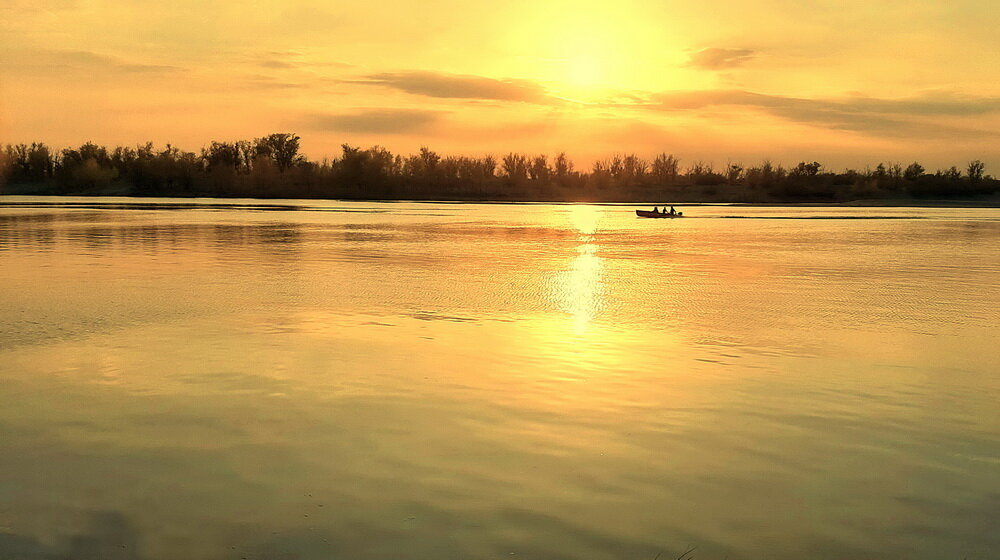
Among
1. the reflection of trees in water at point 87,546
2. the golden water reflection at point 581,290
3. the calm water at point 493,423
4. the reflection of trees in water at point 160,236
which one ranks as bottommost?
the reflection of trees in water at point 87,546

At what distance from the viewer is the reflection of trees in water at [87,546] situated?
600cm

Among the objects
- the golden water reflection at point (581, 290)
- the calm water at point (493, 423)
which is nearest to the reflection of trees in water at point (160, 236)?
the golden water reflection at point (581, 290)

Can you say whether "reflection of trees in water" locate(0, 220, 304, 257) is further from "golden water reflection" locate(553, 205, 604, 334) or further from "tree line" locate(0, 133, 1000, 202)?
"tree line" locate(0, 133, 1000, 202)

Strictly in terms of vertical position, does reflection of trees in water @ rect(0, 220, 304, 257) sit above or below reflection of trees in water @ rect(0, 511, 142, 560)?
above

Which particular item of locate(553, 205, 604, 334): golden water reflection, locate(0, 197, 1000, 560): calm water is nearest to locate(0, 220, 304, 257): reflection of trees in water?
locate(553, 205, 604, 334): golden water reflection

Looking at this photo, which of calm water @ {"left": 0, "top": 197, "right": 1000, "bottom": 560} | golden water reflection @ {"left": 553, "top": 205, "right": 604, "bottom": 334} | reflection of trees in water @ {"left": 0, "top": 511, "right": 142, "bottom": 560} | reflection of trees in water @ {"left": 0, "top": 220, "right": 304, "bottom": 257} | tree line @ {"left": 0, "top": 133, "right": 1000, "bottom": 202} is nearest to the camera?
reflection of trees in water @ {"left": 0, "top": 511, "right": 142, "bottom": 560}

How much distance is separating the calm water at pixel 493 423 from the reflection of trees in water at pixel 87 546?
0.09 ft

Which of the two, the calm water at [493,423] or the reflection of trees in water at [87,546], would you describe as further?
the calm water at [493,423]

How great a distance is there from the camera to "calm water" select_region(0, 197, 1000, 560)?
21.3 feet

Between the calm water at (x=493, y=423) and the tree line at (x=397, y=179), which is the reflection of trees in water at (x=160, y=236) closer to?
the calm water at (x=493, y=423)

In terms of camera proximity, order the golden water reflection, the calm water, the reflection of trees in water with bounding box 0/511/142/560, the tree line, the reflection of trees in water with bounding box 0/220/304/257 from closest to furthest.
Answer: the reflection of trees in water with bounding box 0/511/142/560, the calm water, the golden water reflection, the reflection of trees in water with bounding box 0/220/304/257, the tree line

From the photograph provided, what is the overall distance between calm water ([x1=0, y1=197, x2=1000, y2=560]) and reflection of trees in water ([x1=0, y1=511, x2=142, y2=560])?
0.03 m

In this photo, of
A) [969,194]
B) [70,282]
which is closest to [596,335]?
[70,282]

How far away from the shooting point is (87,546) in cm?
618
